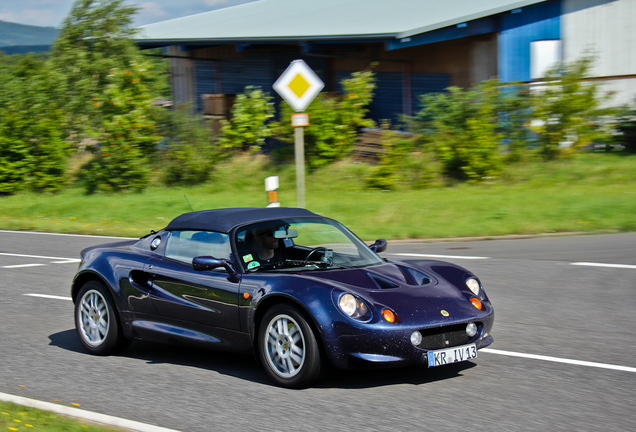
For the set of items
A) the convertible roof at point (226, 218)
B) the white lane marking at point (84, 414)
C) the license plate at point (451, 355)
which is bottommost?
the white lane marking at point (84, 414)

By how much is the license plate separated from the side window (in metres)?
1.82

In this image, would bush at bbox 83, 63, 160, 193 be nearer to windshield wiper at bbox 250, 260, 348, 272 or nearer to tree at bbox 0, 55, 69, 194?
tree at bbox 0, 55, 69, 194

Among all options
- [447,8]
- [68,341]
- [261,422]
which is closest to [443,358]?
[261,422]

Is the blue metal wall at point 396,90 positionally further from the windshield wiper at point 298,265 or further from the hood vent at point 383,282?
the hood vent at point 383,282

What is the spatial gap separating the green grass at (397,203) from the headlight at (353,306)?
28.3 ft

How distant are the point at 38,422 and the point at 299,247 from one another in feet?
8.48

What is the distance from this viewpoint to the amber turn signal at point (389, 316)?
5.51 metres

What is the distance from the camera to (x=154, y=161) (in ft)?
75.8

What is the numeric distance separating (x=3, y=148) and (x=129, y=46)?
4.79 meters

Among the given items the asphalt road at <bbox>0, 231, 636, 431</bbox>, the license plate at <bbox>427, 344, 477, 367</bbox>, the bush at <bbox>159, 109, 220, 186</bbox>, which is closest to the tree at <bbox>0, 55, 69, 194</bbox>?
the bush at <bbox>159, 109, 220, 186</bbox>

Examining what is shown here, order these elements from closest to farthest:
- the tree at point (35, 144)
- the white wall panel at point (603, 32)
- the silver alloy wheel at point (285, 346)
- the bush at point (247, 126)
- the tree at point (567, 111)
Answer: the silver alloy wheel at point (285, 346)
the tree at point (567, 111)
the white wall panel at point (603, 32)
the bush at point (247, 126)
the tree at point (35, 144)

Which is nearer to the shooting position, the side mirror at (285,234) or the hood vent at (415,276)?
the hood vent at (415,276)

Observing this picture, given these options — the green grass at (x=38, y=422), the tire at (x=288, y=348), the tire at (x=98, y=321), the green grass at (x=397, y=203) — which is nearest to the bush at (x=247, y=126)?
the green grass at (x=397, y=203)

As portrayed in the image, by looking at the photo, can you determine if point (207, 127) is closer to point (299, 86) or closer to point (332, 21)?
point (332, 21)
